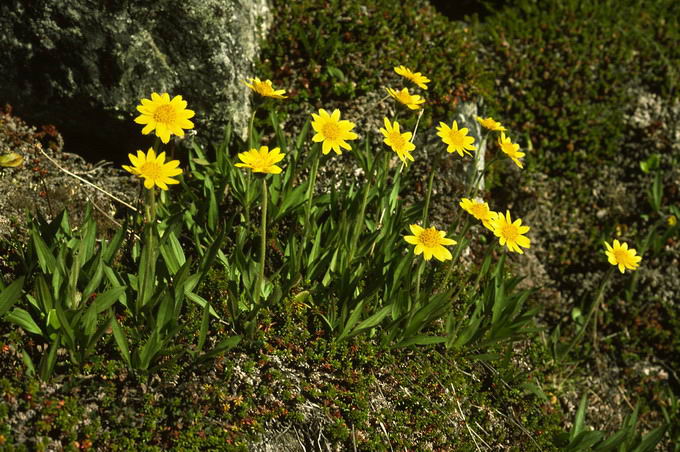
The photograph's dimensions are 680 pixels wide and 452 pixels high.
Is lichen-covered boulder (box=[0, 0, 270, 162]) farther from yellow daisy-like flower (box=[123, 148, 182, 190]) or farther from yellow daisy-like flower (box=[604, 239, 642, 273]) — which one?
yellow daisy-like flower (box=[604, 239, 642, 273])

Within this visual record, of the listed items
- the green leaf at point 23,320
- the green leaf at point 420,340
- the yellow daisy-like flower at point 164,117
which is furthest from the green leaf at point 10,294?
the green leaf at point 420,340

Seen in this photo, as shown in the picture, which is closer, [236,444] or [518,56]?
[236,444]

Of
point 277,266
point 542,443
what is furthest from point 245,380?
point 542,443

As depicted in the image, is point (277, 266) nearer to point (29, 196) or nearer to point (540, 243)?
point (29, 196)

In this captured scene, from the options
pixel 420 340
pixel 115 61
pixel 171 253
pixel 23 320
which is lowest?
pixel 420 340

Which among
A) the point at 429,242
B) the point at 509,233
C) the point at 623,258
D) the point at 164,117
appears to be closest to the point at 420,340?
the point at 429,242

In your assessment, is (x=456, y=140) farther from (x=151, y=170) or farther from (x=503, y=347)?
(x=151, y=170)

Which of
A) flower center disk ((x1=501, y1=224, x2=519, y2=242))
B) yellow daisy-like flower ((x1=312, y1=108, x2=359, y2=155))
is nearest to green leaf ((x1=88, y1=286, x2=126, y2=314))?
yellow daisy-like flower ((x1=312, y1=108, x2=359, y2=155))
